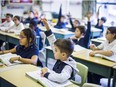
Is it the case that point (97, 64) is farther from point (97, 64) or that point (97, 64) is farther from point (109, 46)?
point (109, 46)

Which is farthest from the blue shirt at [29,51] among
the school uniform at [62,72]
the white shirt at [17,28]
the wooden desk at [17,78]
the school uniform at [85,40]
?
the white shirt at [17,28]

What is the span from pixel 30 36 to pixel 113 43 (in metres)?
1.21

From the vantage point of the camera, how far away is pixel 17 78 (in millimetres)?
1786

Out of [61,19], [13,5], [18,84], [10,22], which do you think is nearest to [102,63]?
[18,84]

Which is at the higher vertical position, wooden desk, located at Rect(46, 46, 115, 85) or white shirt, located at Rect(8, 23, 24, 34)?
white shirt, located at Rect(8, 23, 24, 34)

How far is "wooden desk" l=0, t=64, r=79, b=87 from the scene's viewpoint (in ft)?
5.45

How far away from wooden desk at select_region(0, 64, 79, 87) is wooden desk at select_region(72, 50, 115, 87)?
0.92 m

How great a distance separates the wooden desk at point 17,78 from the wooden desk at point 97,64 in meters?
0.92

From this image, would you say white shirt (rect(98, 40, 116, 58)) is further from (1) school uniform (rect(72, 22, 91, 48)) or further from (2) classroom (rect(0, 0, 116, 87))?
(1) school uniform (rect(72, 22, 91, 48))

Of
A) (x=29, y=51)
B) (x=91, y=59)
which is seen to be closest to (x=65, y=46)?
(x=29, y=51)

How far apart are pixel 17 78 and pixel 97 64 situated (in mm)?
1209

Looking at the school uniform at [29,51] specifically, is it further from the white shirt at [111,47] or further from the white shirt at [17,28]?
the white shirt at [17,28]

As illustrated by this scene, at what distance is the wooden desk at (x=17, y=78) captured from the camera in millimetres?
1661

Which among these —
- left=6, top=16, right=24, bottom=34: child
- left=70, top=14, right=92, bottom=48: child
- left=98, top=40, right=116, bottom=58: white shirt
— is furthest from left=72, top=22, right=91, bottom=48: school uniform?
left=6, top=16, right=24, bottom=34: child
